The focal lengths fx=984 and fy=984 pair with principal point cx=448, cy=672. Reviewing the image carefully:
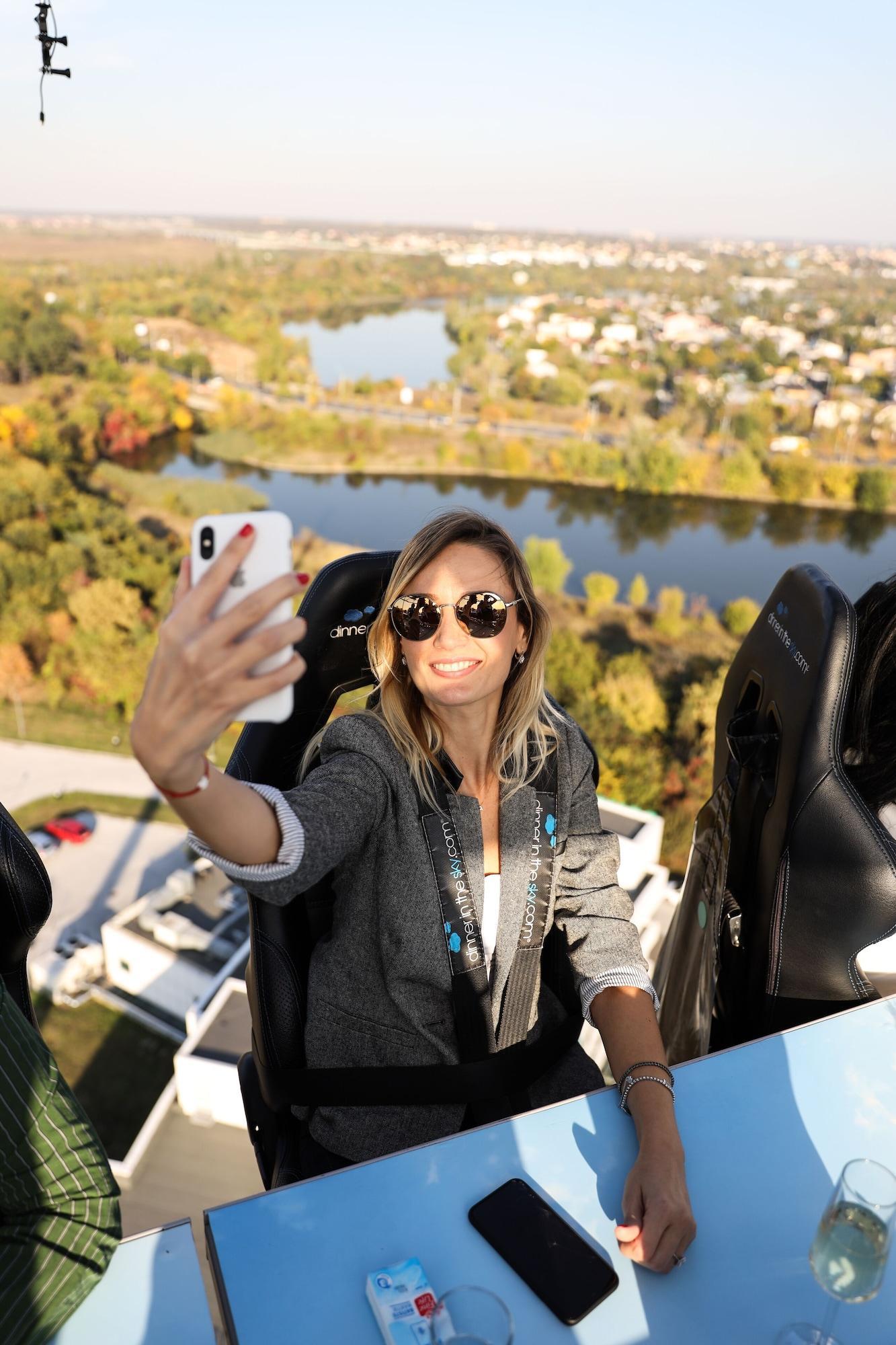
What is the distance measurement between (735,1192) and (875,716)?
72cm

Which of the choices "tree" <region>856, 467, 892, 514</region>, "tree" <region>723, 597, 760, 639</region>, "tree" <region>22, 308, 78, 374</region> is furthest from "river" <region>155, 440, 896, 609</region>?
"tree" <region>22, 308, 78, 374</region>

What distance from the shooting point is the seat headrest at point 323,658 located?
1405mm

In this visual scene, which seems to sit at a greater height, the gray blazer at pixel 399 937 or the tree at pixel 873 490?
the gray blazer at pixel 399 937

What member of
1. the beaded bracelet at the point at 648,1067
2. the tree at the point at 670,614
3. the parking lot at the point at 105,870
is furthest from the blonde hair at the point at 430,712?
the tree at the point at 670,614

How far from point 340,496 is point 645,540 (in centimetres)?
986

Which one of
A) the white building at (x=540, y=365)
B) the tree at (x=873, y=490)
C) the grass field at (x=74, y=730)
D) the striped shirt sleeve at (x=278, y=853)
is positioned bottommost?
the grass field at (x=74, y=730)

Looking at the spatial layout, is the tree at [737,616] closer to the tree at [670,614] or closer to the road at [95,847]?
the tree at [670,614]

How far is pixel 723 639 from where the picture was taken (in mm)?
22547

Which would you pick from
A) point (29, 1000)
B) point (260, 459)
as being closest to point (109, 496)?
point (260, 459)

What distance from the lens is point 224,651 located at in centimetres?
82

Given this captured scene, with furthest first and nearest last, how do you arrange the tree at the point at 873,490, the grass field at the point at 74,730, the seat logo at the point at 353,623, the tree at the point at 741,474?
the tree at the point at 741,474
the tree at the point at 873,490
the grass field at the point at 74,730
the seat logo at the point at 353,623

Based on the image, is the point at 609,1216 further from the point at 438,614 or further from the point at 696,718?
the point at 696,718

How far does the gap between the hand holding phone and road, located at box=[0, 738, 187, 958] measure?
882 cm

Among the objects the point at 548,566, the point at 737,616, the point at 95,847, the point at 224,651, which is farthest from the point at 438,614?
the point at 548,566
